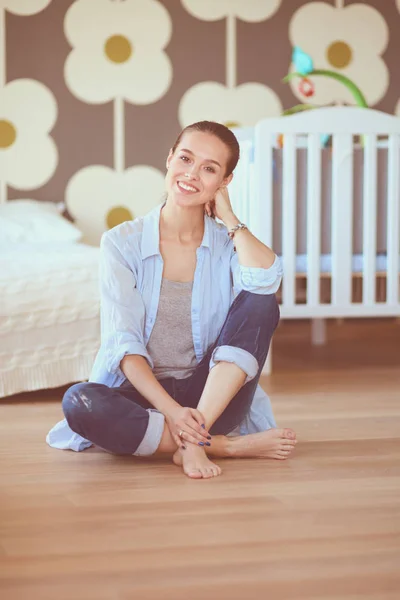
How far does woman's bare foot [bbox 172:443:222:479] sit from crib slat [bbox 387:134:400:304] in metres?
1.26

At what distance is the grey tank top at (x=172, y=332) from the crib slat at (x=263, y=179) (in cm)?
87

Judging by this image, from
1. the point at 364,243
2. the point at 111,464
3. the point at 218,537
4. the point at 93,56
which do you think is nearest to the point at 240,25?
the point at 93,56

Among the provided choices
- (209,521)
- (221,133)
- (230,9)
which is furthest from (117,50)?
(209,521)

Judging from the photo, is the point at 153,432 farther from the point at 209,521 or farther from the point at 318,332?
the point at 318,332

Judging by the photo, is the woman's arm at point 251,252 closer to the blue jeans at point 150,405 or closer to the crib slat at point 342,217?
the blue jeans at point 150,405

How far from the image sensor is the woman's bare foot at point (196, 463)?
1.45 metres

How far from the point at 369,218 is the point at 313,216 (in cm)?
18

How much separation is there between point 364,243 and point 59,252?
3.17 feet

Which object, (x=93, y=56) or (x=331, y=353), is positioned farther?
(x=93, y=56)

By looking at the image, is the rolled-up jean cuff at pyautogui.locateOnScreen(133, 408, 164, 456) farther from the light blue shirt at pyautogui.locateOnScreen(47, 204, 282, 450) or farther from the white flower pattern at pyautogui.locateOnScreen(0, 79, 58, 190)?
the white flower pattern at pyautogui.locateOnScreen(0, 79, 58, 190)

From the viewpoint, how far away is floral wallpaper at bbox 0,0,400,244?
3.56 meters

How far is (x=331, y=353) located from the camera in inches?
119

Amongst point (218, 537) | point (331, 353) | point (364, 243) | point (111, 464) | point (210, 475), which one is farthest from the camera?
point (331, 353)

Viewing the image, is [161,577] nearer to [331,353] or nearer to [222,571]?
[222,571]
